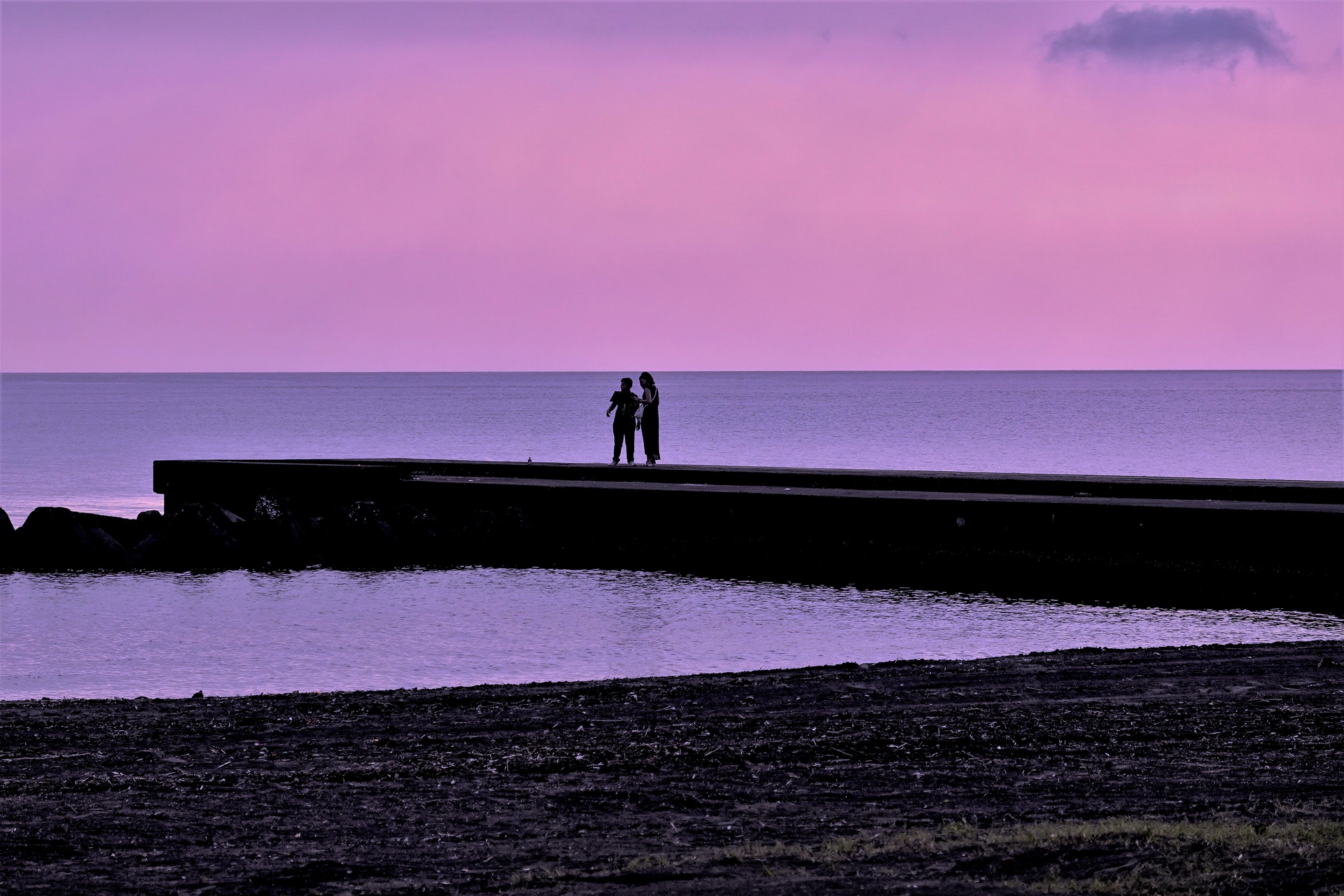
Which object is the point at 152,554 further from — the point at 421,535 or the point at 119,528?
the point at 421,535

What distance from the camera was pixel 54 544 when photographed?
2166 cm

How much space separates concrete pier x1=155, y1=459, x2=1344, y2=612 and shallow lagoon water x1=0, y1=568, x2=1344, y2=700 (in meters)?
1.22

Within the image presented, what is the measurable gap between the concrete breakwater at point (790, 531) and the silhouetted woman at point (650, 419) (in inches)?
46.5

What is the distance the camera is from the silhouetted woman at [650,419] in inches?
1051

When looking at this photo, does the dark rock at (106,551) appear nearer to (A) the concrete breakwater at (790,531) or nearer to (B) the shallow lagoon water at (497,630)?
(A) the concrete breakwater at (790,531)

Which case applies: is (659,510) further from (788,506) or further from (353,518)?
(353,518)

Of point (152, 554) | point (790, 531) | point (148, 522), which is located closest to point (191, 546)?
point (152, 554)

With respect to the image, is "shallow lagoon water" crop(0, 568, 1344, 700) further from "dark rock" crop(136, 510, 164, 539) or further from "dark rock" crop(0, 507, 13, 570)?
"dark rock" crop(136, 510, 164, 539)

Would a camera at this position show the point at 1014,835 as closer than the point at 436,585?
Yes

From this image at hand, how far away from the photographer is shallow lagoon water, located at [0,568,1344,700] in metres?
13.0

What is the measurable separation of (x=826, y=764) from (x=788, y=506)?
13670mm

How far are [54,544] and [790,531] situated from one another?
10.0m

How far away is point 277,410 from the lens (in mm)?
137000

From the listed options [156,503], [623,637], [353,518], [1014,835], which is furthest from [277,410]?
[1014,835]
